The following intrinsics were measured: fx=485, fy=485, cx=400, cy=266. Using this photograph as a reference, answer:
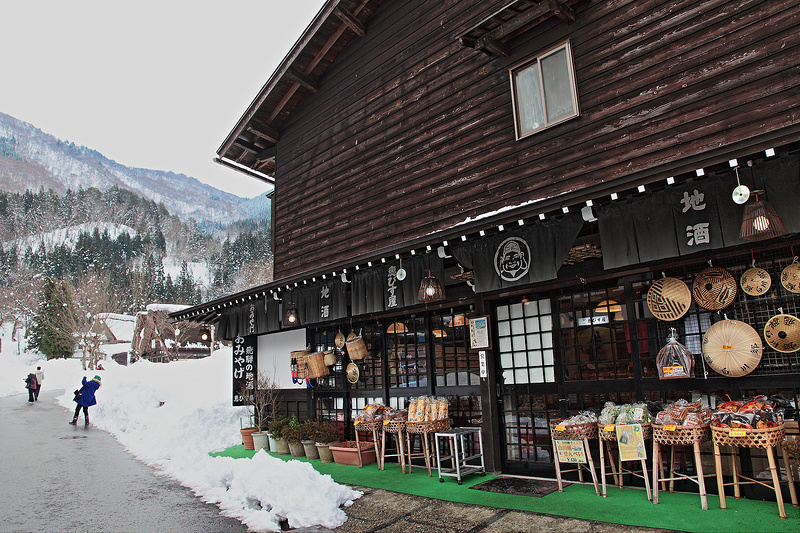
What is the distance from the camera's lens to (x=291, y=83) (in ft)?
42.9

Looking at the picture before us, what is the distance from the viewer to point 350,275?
9766 millimetres

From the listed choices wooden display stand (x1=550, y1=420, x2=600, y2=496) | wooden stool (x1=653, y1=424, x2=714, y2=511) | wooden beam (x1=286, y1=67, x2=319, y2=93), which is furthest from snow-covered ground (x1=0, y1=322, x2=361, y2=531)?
wooden beam (x1=286, y1=67, x2=319, y2=93)

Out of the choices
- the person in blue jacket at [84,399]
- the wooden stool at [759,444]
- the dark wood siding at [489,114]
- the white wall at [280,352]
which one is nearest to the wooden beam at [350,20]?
the dark wood siding at [489,114]

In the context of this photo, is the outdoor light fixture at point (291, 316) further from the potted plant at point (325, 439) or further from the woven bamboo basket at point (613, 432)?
the woven bamboo basket at point (613, 432)

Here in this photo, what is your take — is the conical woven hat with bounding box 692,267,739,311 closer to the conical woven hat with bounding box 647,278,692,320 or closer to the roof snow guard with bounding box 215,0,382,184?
→ the conical woven hat with bounding box 647,278,692,320

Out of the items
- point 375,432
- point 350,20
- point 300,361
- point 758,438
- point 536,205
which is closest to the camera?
point 758,438

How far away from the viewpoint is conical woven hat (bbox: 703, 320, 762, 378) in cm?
561

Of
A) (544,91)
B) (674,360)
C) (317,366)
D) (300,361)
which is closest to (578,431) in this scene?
(674,360)

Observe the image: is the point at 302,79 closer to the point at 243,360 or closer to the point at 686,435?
the point at 243,360

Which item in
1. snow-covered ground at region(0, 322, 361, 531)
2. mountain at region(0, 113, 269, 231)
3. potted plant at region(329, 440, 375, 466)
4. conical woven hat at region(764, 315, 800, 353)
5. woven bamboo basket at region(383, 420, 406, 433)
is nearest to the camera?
conical woven hat at region(764, 315, 800, 353)

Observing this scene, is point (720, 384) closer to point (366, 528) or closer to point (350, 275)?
point (366, 528)

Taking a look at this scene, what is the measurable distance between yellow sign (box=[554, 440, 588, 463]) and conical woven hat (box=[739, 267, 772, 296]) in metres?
2.79

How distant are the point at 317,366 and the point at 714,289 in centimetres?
800

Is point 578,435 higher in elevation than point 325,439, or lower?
higher
